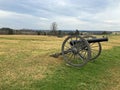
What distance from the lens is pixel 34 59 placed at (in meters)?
12.0

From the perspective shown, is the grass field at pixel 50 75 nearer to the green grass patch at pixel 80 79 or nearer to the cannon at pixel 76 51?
the green grass patch at pixel 80 79

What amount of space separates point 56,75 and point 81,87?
4.52ft

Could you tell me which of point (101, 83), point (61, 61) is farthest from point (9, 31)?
point (101, 83)

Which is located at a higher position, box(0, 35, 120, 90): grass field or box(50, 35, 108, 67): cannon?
box(50, 35, 108, 67): cannon

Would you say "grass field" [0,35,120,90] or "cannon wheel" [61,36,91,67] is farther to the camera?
"cannon wheel" [61,36,91,67]

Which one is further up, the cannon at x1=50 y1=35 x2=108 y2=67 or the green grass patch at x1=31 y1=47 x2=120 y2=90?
the cannon at x1=50 y1=35 x2=108 y2=67

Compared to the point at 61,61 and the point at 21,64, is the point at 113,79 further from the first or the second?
the point at 21,64

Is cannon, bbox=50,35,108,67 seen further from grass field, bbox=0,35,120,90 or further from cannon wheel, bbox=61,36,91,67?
grass field, bbox=0,35,120,90

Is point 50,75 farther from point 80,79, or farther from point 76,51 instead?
point 76,51

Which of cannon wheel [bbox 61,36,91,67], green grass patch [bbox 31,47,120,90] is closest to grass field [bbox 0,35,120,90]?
green grass patch [bbox 31,47,120,90]

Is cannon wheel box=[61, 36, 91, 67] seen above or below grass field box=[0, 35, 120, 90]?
above

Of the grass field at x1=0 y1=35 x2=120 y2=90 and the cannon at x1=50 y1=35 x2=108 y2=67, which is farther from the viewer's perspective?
the cannon at x1=50 y1=35 x2=108 y2=67

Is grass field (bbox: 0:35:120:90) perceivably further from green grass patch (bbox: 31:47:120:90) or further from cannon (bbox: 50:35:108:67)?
cannon (bbox: 50:35:108:67)

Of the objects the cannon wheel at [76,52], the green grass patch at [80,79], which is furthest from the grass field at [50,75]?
the cannon wheel at [76,52]
